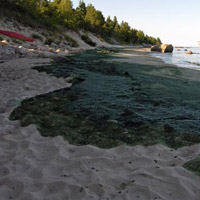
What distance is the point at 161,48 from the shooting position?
51438mm

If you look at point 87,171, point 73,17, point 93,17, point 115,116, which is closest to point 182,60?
point 115,116

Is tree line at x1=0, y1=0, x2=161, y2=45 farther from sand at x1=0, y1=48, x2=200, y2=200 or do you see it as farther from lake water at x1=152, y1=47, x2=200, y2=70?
sand at x1=0, y1=48, x2=200, y2=200

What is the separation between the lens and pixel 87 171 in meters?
3.10

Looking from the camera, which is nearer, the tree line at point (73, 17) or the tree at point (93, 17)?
the tree line at point (73, 17)

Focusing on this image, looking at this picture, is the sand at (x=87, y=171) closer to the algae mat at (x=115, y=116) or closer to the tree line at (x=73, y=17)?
the algae mat at (x=115, y=116)

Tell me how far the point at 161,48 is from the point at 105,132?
51615mm

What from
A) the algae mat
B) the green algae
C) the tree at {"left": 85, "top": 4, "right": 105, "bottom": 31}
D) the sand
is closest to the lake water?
the algae mat

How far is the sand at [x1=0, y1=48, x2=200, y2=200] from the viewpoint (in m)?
2.61

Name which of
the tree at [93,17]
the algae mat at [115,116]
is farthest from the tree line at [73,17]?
the algae mat at [115,116]

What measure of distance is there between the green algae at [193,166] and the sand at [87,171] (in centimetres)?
10

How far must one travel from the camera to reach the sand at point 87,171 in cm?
261

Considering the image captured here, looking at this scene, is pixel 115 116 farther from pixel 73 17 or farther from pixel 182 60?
pixel 73 17

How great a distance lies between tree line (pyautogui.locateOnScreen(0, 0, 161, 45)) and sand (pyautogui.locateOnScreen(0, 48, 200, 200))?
127 ft

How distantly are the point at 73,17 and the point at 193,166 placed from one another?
63.7 metres
